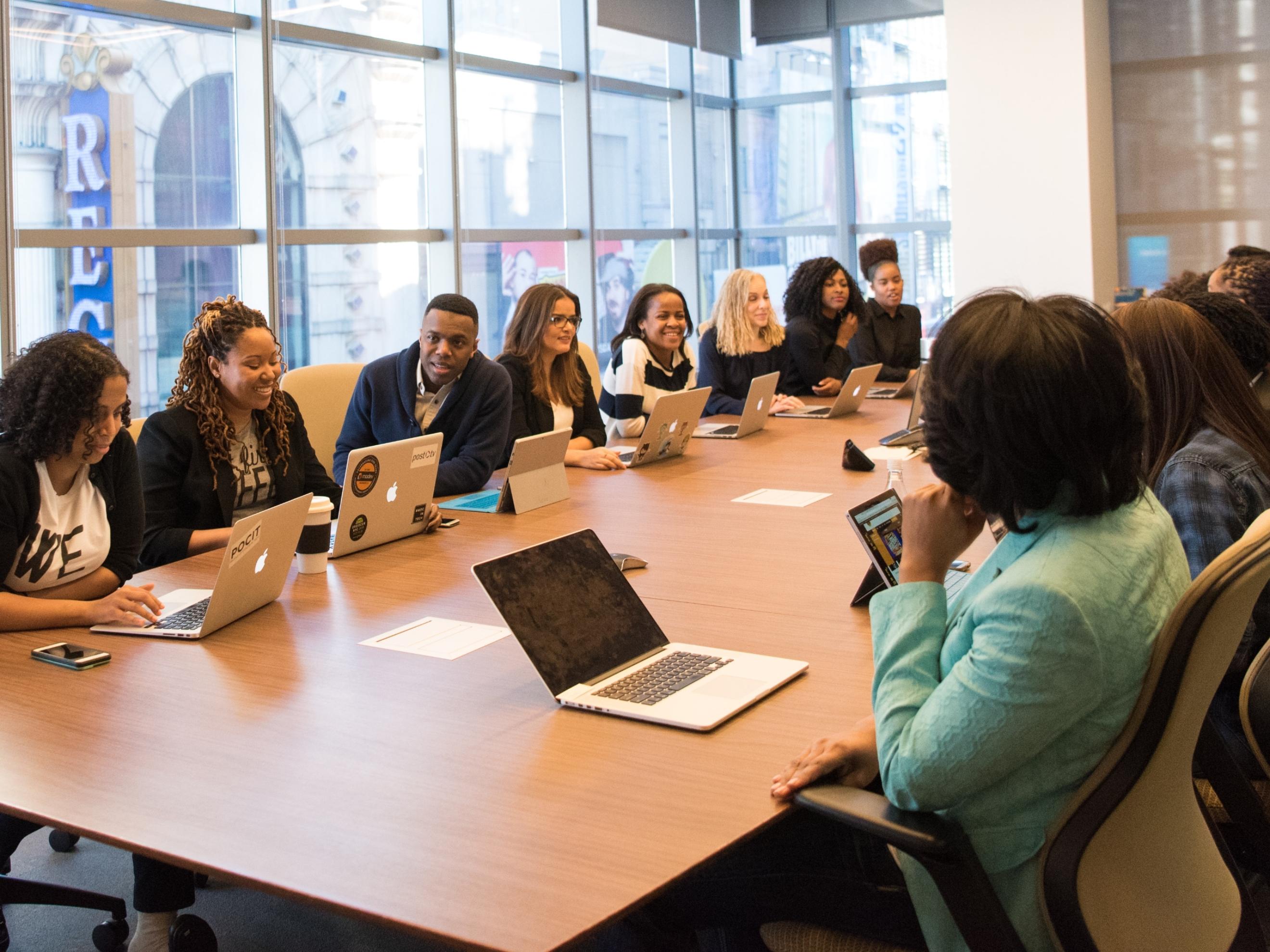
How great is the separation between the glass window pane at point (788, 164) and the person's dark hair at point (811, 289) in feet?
10.9

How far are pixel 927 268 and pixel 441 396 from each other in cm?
599

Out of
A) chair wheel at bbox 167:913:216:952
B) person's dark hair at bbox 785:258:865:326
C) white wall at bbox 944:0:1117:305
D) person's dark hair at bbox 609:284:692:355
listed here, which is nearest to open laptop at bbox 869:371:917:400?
person's dark hair at bbox 785:258:865:326

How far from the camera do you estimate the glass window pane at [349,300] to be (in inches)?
230

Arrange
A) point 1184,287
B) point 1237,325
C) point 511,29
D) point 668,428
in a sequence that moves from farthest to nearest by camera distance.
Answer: point 511,29
point 668,428
point 1184,287
point 1237,325

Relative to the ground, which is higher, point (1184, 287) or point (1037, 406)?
point (1184, 287)

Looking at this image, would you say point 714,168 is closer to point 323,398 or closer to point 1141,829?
point 323,398

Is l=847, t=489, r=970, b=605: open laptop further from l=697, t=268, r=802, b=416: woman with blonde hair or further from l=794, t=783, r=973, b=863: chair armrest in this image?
l=697, t=268, r=802, b=416: woman with blonde hair

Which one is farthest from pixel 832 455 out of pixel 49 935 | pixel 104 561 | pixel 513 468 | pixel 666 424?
pixel 49 935

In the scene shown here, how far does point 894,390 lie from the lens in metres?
5.89

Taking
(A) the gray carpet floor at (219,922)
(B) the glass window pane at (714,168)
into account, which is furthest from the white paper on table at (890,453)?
(B) the glass window pane at (714,168)

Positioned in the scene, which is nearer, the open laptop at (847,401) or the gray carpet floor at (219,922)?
the gray carpet floor at (219,922)

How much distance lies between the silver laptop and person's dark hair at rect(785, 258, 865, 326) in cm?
339

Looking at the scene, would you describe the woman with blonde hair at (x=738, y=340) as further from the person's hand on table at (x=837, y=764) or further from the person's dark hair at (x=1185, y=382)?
the person's hand on table at (x=837, y=764)

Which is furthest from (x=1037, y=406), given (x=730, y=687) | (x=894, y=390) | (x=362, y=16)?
(x=362, y=16)
